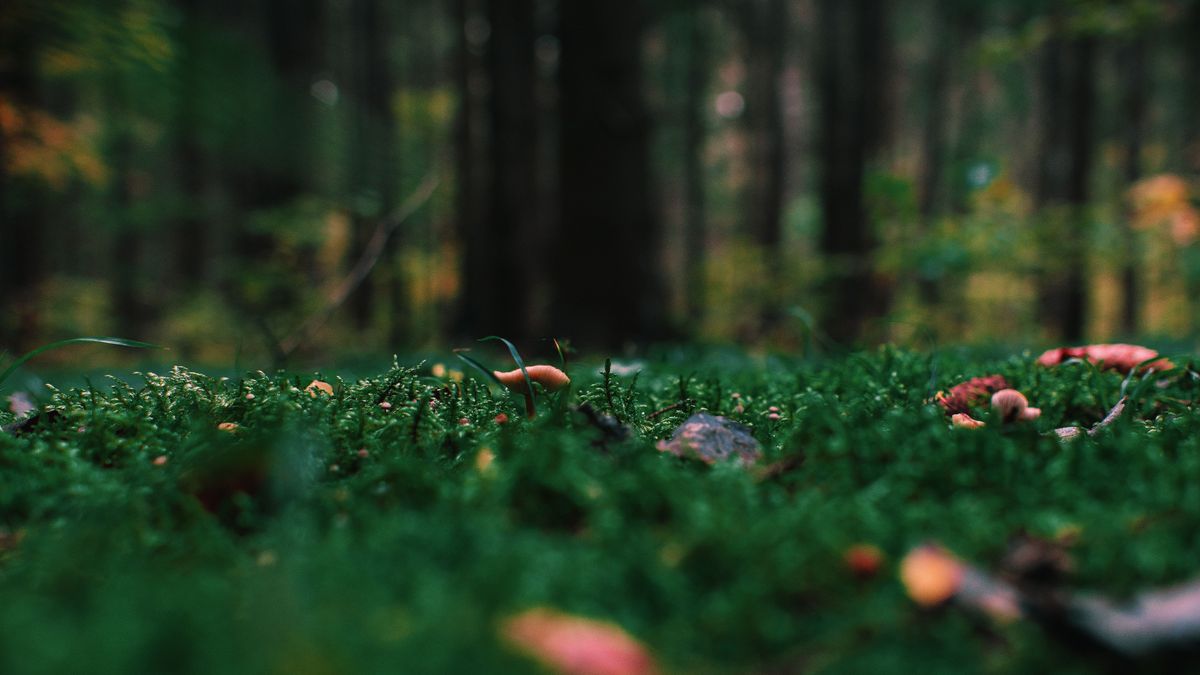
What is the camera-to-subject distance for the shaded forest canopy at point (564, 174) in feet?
18.9

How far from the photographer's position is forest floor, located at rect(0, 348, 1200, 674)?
636 mm

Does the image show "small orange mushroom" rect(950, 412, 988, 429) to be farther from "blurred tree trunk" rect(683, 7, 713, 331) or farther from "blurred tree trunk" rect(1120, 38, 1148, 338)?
"blurred tree trunk" rect(683, 7, 713, 331)

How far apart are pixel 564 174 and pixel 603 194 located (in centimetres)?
35

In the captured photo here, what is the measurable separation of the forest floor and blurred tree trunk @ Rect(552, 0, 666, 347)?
432 centimetres

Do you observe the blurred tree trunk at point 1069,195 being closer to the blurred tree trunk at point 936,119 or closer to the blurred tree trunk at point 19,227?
the blurred tree trunk at point 936,119

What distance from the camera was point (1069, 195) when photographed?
437 inches

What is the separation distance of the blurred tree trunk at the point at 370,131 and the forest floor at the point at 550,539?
6.84 m

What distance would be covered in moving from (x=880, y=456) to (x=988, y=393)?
71cm

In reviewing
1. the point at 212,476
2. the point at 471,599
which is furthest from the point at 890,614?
the point at 212,476

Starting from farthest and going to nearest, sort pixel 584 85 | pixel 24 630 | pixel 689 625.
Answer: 1. pixel 584 85
2. pixel 689 625
3. pixel 24 630

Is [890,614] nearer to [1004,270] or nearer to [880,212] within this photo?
[880,212]

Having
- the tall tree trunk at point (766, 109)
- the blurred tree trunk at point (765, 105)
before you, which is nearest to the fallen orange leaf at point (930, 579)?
the tall tree trunk at point (766, 109)

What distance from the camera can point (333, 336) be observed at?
15.3 meters

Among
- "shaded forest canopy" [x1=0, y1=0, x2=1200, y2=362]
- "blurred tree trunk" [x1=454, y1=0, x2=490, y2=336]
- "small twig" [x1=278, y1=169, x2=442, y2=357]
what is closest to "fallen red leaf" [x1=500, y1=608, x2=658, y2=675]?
"shaded forest canopy" [x1=0, y1=0, x2=1200, y2=362]
